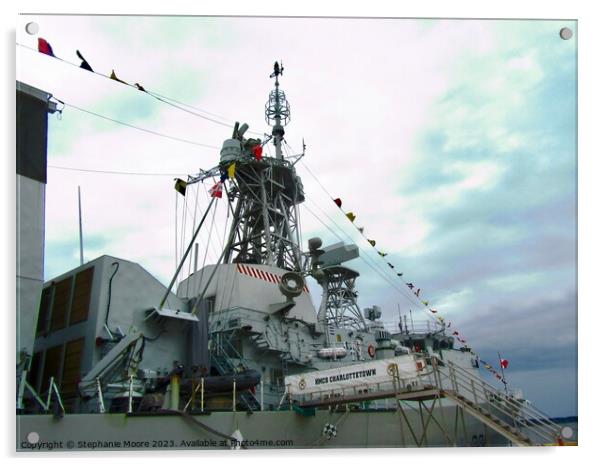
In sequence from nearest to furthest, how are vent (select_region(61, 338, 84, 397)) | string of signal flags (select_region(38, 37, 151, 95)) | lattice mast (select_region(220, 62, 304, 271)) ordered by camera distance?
string of signal flags (select_region(38, 37, 151, 95))
vent (select_region(61, 338, 84, 397))
lattice mast (select_region(220, 62, 304, 271))

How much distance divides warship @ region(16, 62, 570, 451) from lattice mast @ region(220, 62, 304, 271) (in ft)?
8.72

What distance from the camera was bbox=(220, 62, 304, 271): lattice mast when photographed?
1911 cm

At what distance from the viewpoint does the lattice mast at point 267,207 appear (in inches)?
752

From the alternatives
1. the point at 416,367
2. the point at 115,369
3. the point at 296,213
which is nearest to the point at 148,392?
the point at 115,369

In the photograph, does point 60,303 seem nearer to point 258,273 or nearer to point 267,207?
point 258,273

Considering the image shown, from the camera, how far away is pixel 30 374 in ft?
26.8

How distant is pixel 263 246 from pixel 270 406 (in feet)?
25.1

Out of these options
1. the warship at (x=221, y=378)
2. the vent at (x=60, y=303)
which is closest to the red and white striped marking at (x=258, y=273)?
the warship at (x=221, y=378)

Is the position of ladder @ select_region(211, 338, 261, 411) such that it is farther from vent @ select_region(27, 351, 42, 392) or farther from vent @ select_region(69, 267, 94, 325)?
vent @ select_region(27, 351, 42, 392)

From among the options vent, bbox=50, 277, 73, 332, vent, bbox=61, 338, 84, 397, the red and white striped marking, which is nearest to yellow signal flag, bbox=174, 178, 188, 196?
vent, bbox=50, 277, 73, 332

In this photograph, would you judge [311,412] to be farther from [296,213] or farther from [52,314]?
[296,213]

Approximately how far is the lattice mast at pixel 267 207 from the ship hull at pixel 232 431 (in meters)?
8.51

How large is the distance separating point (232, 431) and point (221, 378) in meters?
1.74

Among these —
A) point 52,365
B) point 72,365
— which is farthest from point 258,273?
point 52,365
